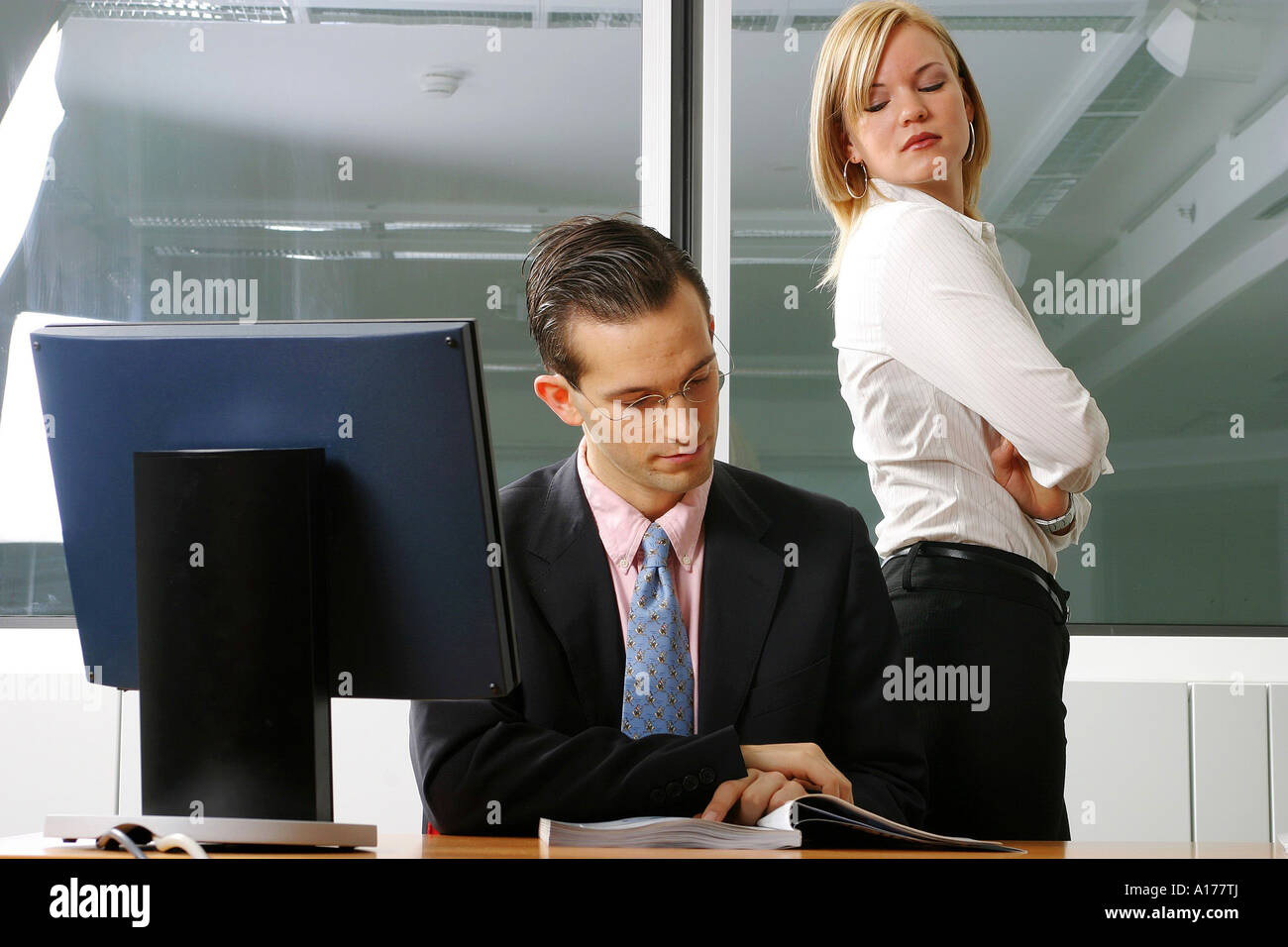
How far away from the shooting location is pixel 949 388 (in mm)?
1617

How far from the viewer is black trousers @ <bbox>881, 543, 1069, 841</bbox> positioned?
5.06 ft

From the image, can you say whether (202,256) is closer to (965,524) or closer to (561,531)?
(561,531)

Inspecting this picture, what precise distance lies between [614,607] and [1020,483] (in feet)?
1.92

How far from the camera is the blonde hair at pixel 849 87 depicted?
1773mm

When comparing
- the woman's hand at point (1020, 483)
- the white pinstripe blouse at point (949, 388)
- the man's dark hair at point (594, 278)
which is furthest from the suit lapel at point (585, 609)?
the woman's hand at point (1020, 483)

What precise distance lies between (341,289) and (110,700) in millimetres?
1179

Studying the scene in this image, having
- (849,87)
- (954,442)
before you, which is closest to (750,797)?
(954,442)

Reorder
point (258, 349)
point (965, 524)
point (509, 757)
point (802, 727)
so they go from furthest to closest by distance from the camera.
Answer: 1. point (965, 524)
2. point (802, 727)
3. point (509, 757)
4. point (258, 349)

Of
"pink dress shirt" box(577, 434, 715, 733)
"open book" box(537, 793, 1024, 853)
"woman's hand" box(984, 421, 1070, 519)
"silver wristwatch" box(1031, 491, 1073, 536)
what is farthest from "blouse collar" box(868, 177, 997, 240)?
"open book" box(537, 793, 1024, 853)

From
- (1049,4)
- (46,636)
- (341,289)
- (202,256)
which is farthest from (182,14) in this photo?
(1049,4)

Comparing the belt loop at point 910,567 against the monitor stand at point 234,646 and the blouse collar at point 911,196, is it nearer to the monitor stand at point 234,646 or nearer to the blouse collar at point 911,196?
the blouse collar at point 911,196

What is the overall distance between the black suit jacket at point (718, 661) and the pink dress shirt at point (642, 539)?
0.06ft

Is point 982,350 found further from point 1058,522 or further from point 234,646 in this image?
point 234,646
